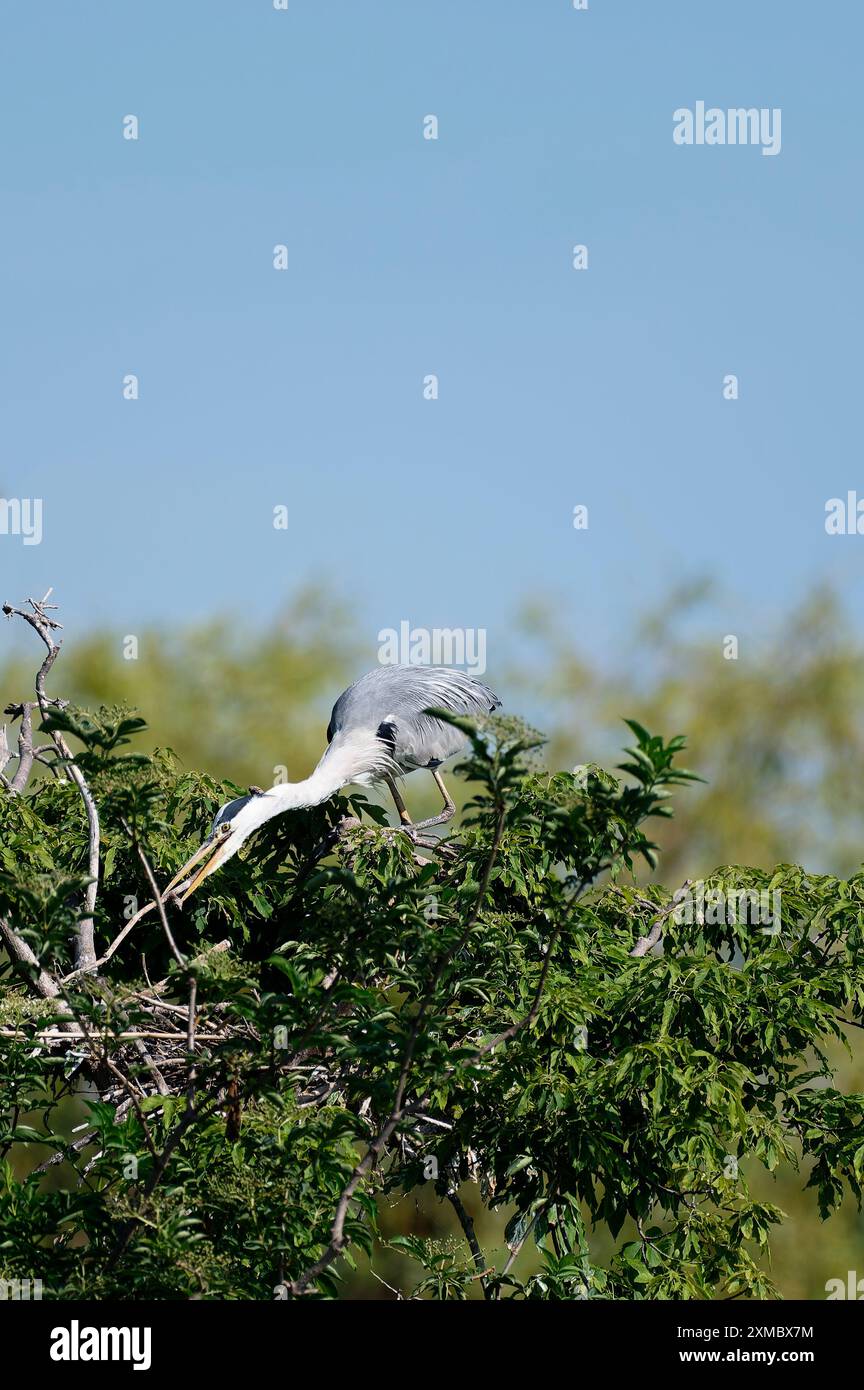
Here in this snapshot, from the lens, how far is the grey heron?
22.2ft

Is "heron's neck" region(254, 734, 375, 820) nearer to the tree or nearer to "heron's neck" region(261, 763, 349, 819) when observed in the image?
"heron's neck" region(261, 763, 349, 819)

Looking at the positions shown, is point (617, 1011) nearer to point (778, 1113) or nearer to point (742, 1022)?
point (742, 1022)

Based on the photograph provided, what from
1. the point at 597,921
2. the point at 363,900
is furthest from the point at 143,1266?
the point at 597,921

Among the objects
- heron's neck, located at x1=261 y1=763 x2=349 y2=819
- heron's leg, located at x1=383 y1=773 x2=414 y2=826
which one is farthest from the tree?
heron's leg, located at x1=383 y1=773 x2=414 y2=826

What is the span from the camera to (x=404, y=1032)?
4395 millimetres

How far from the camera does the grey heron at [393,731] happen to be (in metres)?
6.76

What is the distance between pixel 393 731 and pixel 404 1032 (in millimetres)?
2853

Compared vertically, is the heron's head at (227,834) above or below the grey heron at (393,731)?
below

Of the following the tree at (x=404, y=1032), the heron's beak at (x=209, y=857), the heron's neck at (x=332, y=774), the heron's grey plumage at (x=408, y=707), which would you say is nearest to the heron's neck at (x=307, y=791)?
the heron's neck at (x=332, y=774)

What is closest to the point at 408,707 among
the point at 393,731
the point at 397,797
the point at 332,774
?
the point at 393,731

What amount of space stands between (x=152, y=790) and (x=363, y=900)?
0.61 meters

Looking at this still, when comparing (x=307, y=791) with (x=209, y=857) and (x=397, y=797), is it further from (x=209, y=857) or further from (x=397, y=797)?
(x=397, y=797)

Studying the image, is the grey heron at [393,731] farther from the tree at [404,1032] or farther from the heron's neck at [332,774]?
the tree at [404,1032]
